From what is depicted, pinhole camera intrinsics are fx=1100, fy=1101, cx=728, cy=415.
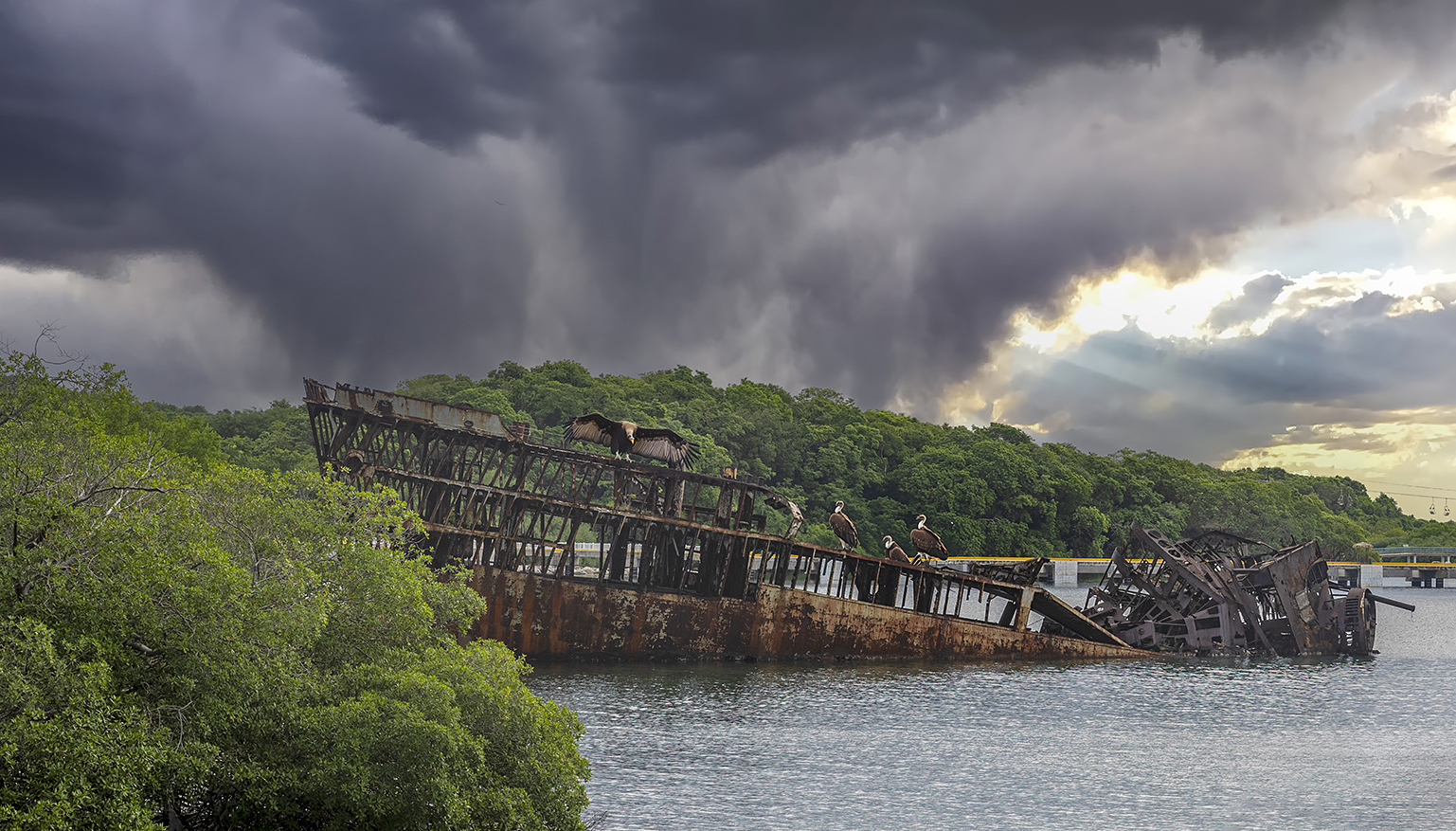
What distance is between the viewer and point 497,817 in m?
13.0

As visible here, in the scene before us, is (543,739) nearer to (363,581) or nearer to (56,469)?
(363,581)

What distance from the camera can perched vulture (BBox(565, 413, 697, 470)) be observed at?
116ft

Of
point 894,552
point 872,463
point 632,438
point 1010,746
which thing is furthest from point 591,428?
point 872,463

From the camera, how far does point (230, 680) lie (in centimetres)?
1179

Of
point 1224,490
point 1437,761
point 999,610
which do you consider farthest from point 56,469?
point 1224,490

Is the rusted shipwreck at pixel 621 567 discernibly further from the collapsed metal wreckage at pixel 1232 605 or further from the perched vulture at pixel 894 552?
the collapsed metal wreckage at pixel 1232 605

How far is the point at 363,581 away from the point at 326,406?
829 inches

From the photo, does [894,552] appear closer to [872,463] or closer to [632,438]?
[632,438]

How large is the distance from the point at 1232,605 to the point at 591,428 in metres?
26.1

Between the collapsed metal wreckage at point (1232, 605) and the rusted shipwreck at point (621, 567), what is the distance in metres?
6.66

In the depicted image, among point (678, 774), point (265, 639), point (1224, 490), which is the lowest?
point (678, 774)

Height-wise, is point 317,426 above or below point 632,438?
below

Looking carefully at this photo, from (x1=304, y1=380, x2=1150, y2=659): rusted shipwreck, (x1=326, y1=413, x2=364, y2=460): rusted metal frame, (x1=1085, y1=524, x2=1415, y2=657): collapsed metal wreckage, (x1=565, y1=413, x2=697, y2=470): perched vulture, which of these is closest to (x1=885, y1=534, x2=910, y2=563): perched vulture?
(x1=304, y1=380, x2=1150, y2=659): rusted shipwreck

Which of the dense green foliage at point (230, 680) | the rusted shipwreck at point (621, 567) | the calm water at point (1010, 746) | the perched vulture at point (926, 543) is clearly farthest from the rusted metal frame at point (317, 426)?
the perched vulture at point (926, 543)
